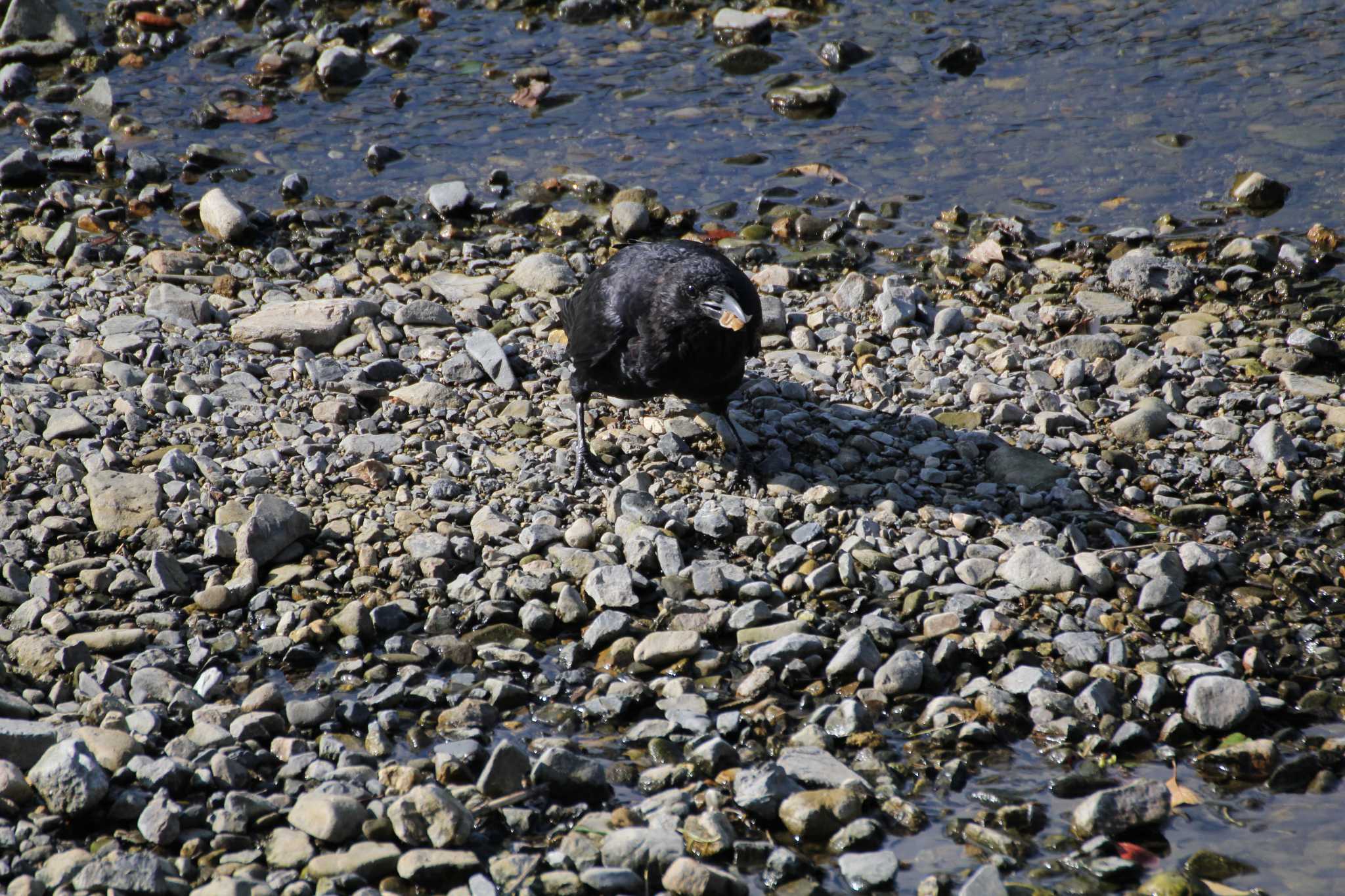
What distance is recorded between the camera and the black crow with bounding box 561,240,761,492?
5.38 m

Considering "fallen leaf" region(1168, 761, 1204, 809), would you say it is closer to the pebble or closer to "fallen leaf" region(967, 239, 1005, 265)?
"fallen leaf" region(967, 239, 1005, 265)

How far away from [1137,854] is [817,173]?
21.3 ft

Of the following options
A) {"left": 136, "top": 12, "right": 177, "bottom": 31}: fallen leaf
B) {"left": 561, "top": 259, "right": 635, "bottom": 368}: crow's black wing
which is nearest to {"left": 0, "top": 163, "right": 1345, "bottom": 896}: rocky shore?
{"left": 561, "top": 259, "right": 635, "bottom": 368}: crow's black wing

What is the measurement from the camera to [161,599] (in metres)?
4.93

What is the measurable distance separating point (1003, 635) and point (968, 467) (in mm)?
1379

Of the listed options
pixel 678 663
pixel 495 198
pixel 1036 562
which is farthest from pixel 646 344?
pixel 495 198

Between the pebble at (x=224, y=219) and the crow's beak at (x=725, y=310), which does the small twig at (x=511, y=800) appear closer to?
the crow's beak at (x=725, y=310)

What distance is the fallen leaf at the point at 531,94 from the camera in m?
10.7

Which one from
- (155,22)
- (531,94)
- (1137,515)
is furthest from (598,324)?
(155,22)

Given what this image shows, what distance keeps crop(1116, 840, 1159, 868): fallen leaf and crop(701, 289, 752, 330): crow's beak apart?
2488mm

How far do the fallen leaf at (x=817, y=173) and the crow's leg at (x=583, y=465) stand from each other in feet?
12.9

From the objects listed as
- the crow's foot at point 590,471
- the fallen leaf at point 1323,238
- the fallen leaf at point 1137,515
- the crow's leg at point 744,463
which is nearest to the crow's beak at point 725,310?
the crow's leg at point 744,463

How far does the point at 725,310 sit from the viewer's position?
17.1ft

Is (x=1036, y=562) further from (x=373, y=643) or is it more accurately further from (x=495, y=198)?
(x=495, y=198)
